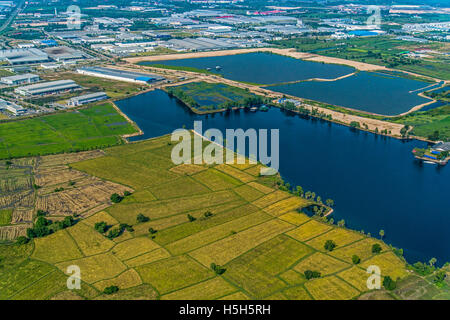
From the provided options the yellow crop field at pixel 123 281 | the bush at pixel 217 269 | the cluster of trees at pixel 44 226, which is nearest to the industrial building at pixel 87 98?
the cluster of trees at pixel 44 226

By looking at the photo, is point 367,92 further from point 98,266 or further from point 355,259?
point 98,266

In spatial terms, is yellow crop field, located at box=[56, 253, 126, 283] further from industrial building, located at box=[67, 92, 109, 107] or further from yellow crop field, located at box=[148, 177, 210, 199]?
industrial building, located at box=[67, 92, 109, 107]

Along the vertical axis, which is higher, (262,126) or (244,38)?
(244,38)

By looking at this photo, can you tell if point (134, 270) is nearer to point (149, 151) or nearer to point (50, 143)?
point (149, 151)

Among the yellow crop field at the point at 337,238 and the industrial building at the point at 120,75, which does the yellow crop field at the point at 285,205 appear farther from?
the industrial building at the point at 120,75

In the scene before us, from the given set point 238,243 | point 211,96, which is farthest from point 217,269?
point 211,96

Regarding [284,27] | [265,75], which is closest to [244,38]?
[284,27]
